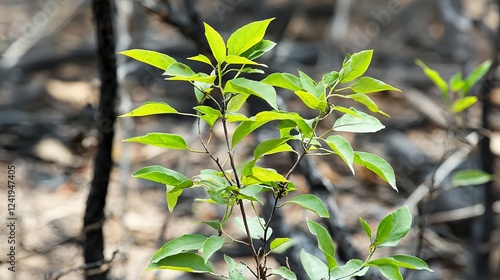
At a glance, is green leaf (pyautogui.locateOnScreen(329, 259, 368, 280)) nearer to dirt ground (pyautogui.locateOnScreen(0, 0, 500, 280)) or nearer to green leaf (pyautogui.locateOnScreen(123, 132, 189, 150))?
green leaf (pyautogui.locateOnScreen(123, 132, 189, 150))

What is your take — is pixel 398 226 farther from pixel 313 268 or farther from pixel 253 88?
pixel 253 88

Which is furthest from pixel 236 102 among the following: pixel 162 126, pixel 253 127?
pixel 162 126

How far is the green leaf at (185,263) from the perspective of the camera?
772 millimetres

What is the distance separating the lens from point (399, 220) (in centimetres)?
87

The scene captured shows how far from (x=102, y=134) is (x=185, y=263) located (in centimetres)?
72

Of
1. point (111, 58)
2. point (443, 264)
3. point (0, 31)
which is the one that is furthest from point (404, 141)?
point (0, 31)

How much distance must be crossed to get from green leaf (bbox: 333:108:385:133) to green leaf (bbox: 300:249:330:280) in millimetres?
166

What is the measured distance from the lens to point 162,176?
762 mm

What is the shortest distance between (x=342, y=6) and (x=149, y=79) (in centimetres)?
128

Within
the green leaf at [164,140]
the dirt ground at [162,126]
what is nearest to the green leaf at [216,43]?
the green leaf at [164,140]

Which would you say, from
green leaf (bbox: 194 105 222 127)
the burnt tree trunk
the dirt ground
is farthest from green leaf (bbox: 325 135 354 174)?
the dirt ground

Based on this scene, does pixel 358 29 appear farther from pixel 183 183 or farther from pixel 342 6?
pixel 183 183

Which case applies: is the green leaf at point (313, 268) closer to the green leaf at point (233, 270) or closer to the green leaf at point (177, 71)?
the green leaf at point (233, 270)

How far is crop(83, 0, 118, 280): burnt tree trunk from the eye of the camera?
136cm
